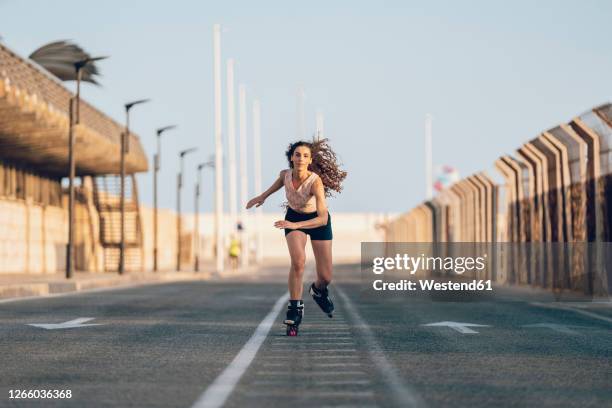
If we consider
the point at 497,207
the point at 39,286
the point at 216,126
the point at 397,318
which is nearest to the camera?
the point at 397,318

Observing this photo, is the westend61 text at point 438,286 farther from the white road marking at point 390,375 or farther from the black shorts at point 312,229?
the black shorts at point 312,229

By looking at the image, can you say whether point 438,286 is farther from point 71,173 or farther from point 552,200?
point 71,173

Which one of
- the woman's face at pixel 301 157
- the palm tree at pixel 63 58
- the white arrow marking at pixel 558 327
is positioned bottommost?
the white arrow marking at pixel 558 327

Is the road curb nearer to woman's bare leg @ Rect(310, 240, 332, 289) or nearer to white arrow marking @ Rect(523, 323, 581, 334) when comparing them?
white arrow marking @ Rect(523, 323, 581, 334)

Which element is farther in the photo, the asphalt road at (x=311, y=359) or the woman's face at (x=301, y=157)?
the woman's face at (x=301, y=157)

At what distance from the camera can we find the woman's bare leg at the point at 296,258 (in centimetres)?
1375

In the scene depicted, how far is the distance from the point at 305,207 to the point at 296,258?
0.55 m

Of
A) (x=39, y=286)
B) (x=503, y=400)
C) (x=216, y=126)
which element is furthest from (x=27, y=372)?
(x=216, y=126)

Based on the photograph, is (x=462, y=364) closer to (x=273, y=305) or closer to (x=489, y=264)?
(x=273, y=305)

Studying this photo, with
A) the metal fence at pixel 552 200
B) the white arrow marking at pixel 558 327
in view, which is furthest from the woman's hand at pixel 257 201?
the metal fence at pixel 552 200

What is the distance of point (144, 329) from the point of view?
603 inches

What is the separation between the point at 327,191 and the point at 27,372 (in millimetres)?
5043

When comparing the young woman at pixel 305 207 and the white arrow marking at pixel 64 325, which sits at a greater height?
the young woman at pixel 305 207

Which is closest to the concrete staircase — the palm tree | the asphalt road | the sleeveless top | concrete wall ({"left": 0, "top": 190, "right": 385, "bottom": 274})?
concrete wall ({"left": 0, "top": 190, "right": 385, "bottom": 274})
